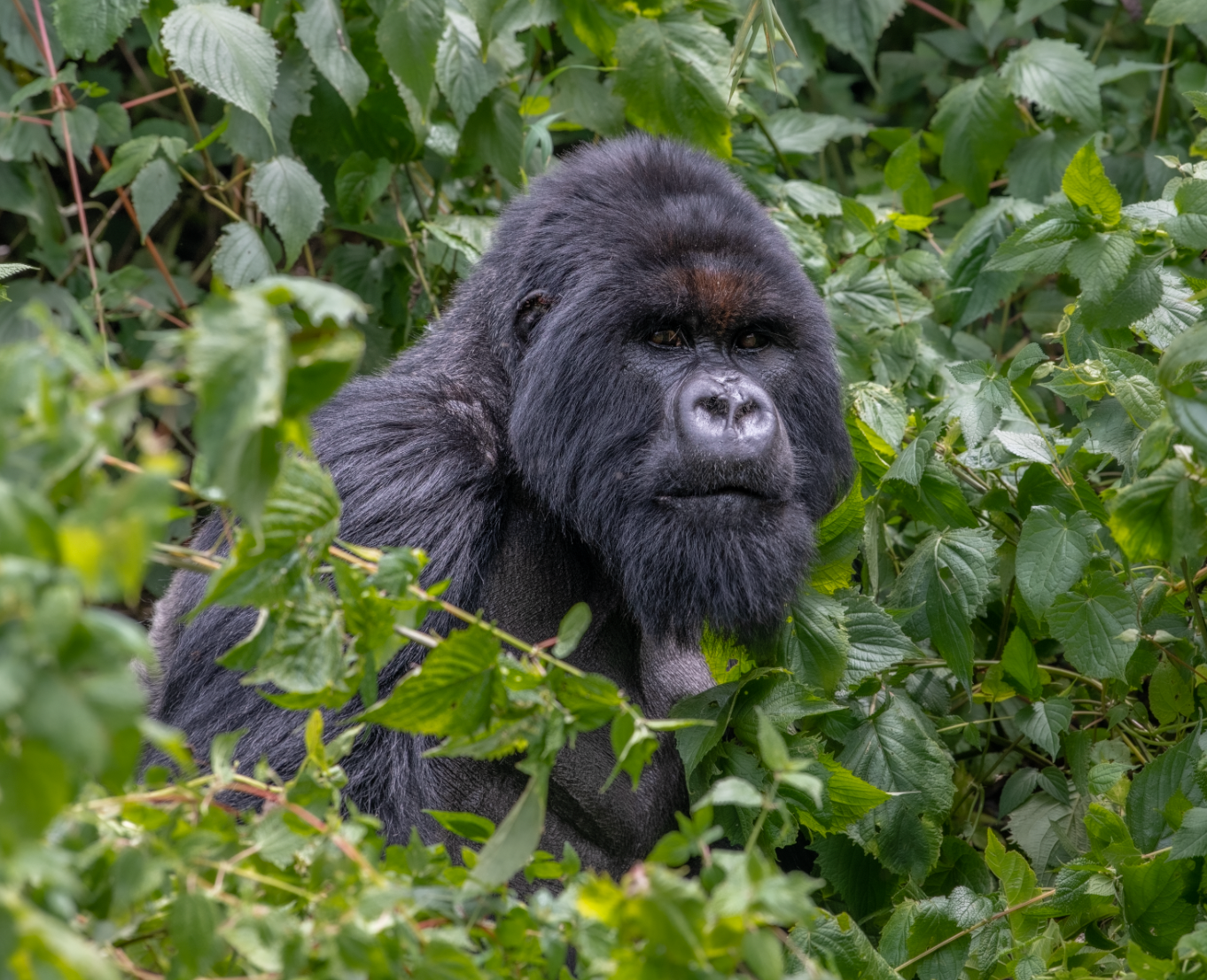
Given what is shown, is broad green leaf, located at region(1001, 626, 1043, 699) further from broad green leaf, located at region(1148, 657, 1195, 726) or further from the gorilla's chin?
the gorilla's chin

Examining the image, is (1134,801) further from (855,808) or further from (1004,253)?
(1004,253)

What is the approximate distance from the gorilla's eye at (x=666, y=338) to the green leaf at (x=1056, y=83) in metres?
2.17

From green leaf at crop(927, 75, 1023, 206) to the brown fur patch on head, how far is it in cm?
191

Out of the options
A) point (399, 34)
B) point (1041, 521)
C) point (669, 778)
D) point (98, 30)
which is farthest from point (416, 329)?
point (1041, 521)

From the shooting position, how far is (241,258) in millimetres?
4066

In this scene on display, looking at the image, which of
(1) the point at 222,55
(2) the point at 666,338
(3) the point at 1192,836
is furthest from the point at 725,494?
(1) the point at 222,55

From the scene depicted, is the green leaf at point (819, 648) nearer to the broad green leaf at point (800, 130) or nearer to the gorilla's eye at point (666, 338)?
the gorilla's eye at point (666, 338)

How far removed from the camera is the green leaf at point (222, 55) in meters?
3.55

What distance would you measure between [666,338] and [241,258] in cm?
164

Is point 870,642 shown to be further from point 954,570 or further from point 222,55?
point 222,55

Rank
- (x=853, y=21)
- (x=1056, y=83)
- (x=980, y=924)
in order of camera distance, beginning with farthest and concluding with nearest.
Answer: (x=853, y=21) < (x=1056, y=83) < (x=980, y=924)

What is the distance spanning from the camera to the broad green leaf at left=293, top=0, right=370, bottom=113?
3916mm

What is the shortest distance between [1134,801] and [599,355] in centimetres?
148

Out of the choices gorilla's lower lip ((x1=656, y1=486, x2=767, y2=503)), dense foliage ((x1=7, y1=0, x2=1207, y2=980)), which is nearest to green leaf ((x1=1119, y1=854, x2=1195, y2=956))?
dense foliage ((x1=7, y1=0, x2=1207, y2=980))
